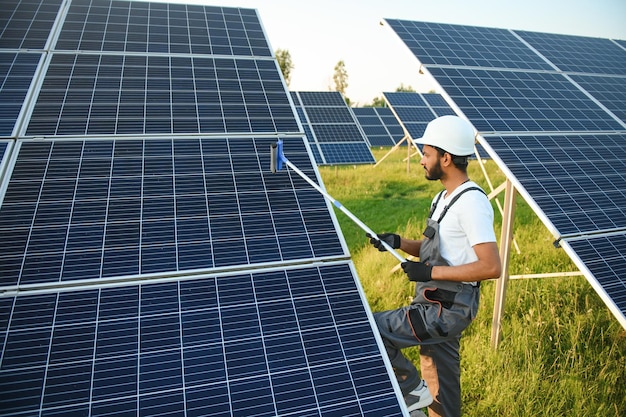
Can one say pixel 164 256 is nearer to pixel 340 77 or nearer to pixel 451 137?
pixel 451 137

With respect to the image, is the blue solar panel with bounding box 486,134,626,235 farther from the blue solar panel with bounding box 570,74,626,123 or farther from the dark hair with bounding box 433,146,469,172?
the dark hair with bounding box 433,146,469,172

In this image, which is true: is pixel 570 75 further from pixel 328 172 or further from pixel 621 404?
pixel 328 172

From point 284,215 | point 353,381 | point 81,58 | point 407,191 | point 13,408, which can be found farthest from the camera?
point 407,191

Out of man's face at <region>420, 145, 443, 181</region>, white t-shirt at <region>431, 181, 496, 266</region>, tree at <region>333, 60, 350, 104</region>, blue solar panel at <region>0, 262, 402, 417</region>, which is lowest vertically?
tree at <region>333, 60, 350, 104</region>

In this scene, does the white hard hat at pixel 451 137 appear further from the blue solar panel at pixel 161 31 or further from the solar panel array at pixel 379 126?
the solar panel array at pixel 379 126

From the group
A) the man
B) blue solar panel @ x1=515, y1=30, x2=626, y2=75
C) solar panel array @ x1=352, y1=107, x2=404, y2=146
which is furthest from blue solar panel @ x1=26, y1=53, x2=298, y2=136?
solar panel array @ x1=352, y1=107, x2=404, y2=146

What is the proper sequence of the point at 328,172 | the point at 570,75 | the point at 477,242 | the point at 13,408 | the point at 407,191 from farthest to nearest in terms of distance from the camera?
the point at 328,172 → the point at 407,191 → the point at 570,75 → the point at 477,242 → the point at 13,408

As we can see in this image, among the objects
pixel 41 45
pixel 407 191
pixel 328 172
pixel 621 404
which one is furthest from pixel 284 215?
pixel 328 172

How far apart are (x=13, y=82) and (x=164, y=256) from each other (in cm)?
280

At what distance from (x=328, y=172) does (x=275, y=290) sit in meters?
15.3

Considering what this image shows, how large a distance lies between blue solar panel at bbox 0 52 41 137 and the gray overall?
3761 mm

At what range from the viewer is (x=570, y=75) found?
367 inches

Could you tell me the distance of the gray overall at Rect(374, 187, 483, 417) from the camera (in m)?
3.82

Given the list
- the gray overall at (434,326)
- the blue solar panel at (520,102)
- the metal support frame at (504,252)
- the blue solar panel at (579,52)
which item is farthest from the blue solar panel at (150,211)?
the blue solar panel at (579,52)
